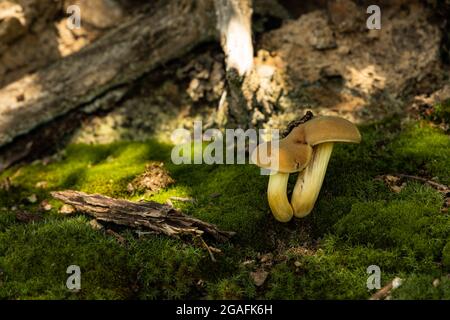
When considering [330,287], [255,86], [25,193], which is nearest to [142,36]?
[255,86]

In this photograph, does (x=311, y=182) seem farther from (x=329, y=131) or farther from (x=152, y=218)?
(x=152, y=218)

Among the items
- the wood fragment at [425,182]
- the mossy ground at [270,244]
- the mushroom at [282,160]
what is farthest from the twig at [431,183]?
the mushroom at [282,160]

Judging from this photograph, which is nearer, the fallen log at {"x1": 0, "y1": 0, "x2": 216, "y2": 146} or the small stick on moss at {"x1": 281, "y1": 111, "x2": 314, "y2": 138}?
the small stick on moss at {"x1": 281, "y1": 111, "x2": 314, "y2": 138}

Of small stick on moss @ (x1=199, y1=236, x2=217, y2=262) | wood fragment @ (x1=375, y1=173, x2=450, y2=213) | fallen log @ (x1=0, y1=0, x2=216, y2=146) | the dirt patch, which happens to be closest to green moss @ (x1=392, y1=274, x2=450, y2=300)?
wood fragment @ (x1=375, y1=173, x2=450, y2=213)
